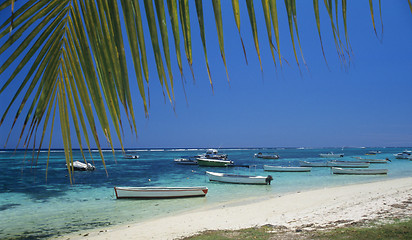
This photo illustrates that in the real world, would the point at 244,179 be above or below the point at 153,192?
below

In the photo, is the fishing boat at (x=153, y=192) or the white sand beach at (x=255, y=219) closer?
the white sand beach at (x=255, y=219)

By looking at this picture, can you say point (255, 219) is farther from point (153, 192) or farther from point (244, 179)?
point (244, 179)

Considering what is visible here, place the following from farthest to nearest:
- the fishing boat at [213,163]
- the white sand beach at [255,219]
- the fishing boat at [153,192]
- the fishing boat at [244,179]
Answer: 1. the fishing boat at [213,163]
2. the fishing boat at [244,179]
3. the fishing boat at [153,192]
4. the white sand beach at [255,219]

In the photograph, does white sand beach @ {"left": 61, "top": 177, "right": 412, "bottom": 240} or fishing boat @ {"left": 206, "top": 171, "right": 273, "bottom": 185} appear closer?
white sand beach @ {"left": 61, "top": 177, "right": 412, "bottom": 240}

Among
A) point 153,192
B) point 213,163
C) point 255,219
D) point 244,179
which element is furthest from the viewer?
point 213,163

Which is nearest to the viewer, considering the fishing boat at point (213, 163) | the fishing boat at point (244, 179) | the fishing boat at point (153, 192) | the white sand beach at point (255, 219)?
the white sand beach at point (255, 219)

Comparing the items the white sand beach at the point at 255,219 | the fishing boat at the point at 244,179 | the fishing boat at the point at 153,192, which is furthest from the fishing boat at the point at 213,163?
the white sand beach at the point at 255,219

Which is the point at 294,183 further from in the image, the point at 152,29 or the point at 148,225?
the point at 152,29

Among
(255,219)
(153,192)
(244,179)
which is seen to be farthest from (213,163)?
(255,219)

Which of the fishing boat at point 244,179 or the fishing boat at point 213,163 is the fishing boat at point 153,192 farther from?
the fishing boat at point 213,163

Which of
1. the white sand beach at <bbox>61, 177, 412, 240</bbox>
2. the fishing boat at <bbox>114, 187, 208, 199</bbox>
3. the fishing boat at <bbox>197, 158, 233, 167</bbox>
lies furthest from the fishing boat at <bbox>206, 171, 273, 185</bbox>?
the fishing boat at <bbox>197, 158, 233, 167</bbox>

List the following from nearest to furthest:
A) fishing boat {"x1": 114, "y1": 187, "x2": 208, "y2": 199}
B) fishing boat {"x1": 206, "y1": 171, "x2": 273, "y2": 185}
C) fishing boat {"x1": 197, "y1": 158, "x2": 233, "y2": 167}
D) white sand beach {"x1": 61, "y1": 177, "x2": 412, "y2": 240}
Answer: white sand beach {"x1": 61, "y1": 177, "x2": 412, "y2": 240}
fishing boat {"x1": 114, "y1": 187, "x2": 208, "y2": 199}
fishing boat {"x1": 206, "y1": 171, "x2": 273, "y2": 185}
fishing boat {"x1": 197, "y1": 158, "x2": 233, "y2": 167}

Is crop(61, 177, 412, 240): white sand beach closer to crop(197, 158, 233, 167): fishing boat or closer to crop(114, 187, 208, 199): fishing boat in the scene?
crop(114, 187, 208, 199): fishing boat

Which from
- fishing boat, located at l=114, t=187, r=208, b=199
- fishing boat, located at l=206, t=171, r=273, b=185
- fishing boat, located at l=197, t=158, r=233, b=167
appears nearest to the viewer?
fishing boat, located at l=114, t=187, r=208, b=199
